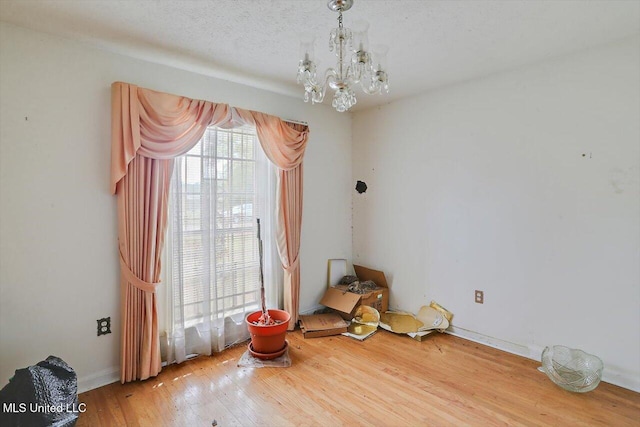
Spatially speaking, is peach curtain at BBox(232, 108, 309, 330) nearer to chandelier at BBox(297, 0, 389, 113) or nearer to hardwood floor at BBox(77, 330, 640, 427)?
hardwood floor at BBox(77, 330, 640, 427)

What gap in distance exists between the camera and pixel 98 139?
2279 mm

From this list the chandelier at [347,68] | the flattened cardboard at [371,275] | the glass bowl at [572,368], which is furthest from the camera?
the flattened cardboard at [371,275]

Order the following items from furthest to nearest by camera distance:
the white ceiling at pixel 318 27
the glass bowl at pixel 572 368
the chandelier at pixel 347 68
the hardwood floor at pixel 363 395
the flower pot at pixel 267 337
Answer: the flower pot at pixel 267 337 < the glass bowl at pixel 572 368 < the hardwood floor at pixel 363 395 < the white ceiling at pixel 318 27 < the chandelier at pixel 347 68

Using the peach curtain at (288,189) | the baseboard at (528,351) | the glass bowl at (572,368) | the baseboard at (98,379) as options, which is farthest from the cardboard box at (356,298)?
the baseboard at (98,379)

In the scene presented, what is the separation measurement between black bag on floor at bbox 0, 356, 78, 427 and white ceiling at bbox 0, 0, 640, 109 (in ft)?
6.78

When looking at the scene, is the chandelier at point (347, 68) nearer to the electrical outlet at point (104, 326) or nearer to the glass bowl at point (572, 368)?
the electrical outlet at point (104, 326)

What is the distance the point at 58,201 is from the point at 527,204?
354 centimetres

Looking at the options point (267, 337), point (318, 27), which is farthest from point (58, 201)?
point (318, 27)

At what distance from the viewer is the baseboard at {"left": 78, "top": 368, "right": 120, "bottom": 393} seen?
7.29 feet

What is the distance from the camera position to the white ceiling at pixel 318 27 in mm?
1812

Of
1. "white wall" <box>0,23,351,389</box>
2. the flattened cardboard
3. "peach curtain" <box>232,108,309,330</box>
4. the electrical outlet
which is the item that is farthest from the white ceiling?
the flattened cardboard

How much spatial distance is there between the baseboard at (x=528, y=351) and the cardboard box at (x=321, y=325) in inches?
42.9

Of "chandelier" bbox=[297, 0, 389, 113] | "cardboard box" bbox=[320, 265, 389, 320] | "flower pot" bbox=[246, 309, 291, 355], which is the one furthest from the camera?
"cardboard box" bbox=[320, 265, 389, 320]

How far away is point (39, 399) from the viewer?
1.64 metres
